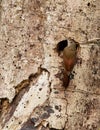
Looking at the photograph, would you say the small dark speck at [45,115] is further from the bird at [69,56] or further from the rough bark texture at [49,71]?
the bird at [69,56]

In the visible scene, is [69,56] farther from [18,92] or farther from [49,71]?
[18,92]

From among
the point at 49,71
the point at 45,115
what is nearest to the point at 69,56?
the point at 49,71

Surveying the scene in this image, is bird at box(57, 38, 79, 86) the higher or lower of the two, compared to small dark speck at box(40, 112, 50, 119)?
higher

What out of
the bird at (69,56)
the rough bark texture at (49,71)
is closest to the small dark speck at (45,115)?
the rough bark texture at (49,71)

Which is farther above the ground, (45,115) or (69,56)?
(69,56)

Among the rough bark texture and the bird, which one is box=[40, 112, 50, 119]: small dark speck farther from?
the bird

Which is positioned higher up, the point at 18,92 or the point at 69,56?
the point at 69,56

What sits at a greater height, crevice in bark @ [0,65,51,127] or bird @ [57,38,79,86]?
bird @ [57,38,79,86]

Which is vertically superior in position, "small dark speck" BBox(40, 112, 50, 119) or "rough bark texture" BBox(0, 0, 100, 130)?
"rough bark texture" BBox(0, 0, 100, 130)

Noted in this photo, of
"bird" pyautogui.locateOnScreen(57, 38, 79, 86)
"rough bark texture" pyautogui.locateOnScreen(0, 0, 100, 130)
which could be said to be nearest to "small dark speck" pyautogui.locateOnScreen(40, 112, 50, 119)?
"rough bark texture" pyautogui.locateOnScreen(0, 0, 100, 130)

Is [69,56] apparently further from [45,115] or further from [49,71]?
[45,115]
